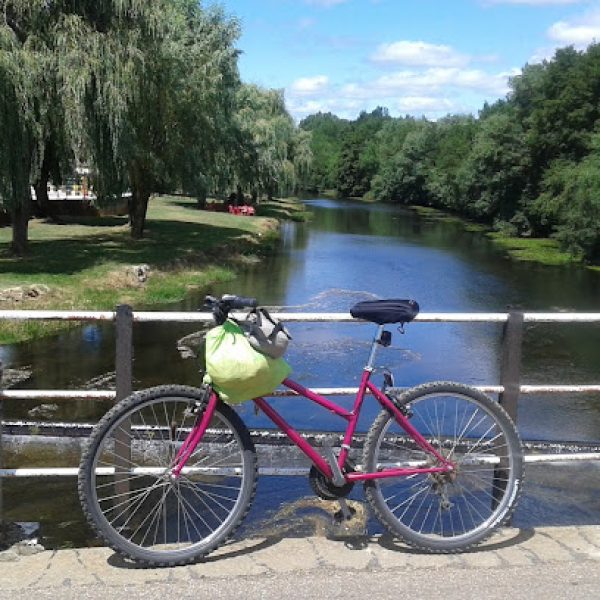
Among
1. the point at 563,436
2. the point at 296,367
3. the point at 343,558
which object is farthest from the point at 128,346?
the point at 296,367

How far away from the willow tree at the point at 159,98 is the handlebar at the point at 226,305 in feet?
57.4

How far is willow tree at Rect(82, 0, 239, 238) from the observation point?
67.3ft

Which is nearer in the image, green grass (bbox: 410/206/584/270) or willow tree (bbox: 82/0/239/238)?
willow tree (bbox: 82/0/239/238)

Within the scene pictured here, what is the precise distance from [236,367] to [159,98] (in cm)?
2097

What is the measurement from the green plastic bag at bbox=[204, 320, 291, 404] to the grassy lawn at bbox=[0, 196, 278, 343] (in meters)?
12.7

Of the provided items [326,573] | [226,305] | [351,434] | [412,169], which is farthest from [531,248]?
[412,169]

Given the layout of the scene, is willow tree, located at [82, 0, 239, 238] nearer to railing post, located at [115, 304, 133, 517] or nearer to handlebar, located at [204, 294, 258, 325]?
railing post, located at [115, 304, 133, 517]

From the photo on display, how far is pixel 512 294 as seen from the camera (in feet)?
86.0

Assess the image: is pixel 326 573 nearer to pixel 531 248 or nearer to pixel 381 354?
pixel 381 354

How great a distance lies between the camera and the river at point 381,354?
26.3 ft

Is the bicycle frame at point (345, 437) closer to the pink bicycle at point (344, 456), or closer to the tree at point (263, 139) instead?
the pink bicycle at point (344, 456)

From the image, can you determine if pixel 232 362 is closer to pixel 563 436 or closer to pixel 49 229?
pixel 563 436

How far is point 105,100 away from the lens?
20266 millimetres

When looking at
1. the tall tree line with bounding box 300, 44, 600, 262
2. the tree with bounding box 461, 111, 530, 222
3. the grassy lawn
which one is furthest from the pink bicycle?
the tree with bounding box 461, 111, 530, 222
